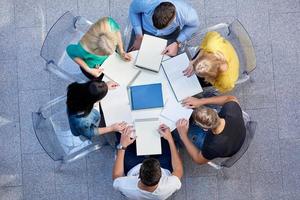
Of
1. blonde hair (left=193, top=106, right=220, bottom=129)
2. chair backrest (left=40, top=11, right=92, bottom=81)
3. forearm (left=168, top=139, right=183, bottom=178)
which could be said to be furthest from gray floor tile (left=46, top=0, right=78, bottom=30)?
blonde hair (left=193, top=106, right=220, bottom=129)

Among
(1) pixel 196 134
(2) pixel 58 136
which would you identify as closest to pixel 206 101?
(1) pixel 196 134

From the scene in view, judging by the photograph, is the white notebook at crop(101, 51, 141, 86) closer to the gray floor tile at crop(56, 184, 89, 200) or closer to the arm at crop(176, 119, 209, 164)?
the arm at crop(176, 119, 209, 164)

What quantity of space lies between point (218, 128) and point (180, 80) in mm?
470

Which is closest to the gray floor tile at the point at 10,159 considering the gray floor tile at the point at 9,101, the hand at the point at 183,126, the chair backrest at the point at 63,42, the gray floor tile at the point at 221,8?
the gray floor tile at the point at 9,101

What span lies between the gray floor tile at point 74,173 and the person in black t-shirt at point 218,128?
1.01 metres

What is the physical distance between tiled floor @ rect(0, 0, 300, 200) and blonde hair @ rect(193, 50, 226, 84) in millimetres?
876

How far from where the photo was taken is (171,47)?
323 cm

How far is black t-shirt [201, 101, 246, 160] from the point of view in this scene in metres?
2.90

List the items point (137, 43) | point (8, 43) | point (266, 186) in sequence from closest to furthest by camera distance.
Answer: point (137, 43), point (266, 186), point (8, 43)

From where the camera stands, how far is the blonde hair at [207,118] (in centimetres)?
277

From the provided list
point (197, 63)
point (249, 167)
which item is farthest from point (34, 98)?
point (249, 167)

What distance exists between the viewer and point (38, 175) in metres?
3.72

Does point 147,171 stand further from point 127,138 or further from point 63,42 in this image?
point 63,42

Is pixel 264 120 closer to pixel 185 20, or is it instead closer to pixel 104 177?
pixel 185 20
